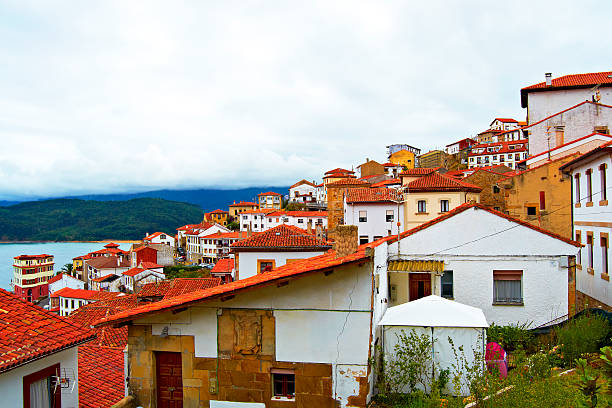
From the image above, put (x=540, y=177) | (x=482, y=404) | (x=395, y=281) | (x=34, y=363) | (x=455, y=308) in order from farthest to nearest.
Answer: (x=540, y=177) → (x=395, y=281) → (x=455, y=308) → (x=34, y=363) → (x=482, y=404)

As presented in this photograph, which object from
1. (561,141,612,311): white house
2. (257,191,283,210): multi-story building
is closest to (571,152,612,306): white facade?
(561,141,612,311): white house

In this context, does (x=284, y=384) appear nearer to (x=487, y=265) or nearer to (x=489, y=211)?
(x=487, y=265)

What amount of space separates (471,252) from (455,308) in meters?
5.04

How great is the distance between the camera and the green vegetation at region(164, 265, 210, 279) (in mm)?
78062

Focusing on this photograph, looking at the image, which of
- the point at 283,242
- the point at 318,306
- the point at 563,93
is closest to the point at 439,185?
the point at 563,93

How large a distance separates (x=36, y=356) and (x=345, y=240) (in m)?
6.86

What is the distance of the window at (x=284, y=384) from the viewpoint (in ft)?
30.7

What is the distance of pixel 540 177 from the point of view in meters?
25.3

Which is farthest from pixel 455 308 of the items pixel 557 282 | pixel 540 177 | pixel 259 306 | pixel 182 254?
pixel 182 254

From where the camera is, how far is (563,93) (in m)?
38.2

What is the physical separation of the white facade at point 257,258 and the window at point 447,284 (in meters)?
11.3

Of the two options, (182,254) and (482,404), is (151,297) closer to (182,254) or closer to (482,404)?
(482,404)

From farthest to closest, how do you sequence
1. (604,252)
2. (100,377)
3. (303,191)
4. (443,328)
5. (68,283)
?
(303,191)
(68,283)
(604,252)
(100,377)
(443,328)

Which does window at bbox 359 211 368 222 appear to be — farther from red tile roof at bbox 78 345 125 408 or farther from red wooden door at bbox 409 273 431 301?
red tile roof at bbox 78 345 125 408
